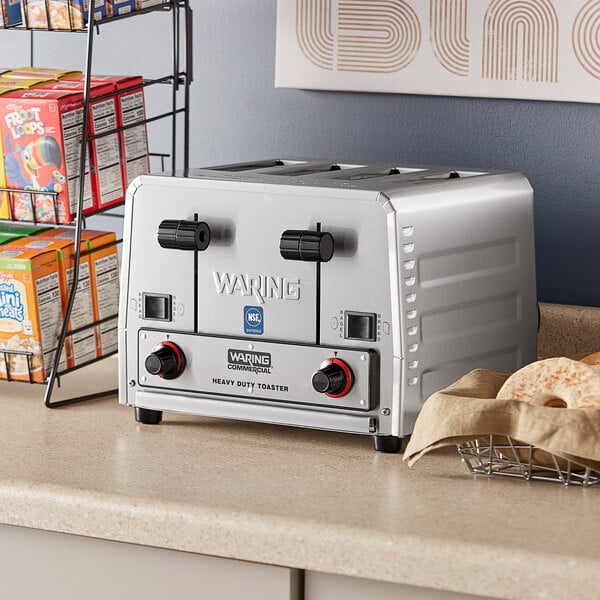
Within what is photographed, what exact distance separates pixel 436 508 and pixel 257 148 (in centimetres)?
82

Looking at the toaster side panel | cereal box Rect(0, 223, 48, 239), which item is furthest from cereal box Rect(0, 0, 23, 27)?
the toaster side panel

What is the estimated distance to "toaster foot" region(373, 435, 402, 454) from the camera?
120 cm

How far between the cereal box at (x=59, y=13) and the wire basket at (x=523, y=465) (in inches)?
27.6

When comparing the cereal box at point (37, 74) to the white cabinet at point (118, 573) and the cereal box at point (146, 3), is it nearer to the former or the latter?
the cereal box at point (146, 3)

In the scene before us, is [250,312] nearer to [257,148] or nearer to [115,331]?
[115,331]

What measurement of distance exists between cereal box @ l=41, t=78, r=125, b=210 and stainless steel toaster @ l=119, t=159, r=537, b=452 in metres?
0.16

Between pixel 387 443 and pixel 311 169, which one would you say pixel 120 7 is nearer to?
pixel 311 169

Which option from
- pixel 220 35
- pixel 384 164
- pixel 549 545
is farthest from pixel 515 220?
pixel 220 35

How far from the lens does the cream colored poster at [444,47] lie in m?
1.48

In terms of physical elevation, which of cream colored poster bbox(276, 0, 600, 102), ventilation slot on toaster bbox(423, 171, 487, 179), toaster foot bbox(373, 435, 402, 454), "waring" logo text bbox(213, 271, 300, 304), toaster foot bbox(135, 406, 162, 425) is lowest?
toaster foot bbox(135, 406, 162, 425)

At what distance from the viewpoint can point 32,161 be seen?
54.3 inches

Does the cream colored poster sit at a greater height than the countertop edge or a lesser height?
greater

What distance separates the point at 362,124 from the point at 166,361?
1.80 feet

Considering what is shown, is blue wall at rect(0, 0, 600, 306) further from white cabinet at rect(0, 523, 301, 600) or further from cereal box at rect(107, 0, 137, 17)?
white cabinet at rect(0, 523, 301, 600)
